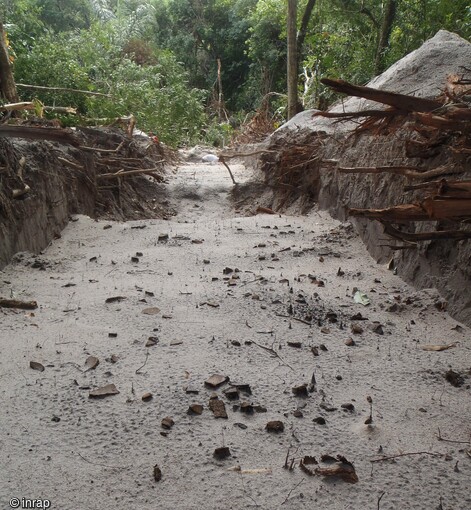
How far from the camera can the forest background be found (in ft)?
26.2

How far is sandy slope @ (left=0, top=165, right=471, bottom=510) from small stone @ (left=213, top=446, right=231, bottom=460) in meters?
0.02

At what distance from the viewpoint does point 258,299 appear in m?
2.76

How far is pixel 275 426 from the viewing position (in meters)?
1.58

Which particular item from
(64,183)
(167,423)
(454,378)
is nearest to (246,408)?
(167,423)

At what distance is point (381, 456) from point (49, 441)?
1.02 metres

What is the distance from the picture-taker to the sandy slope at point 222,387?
1332 mm

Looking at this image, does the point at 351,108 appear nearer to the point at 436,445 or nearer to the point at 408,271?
the point at 408,271

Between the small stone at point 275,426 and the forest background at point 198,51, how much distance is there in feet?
16.8

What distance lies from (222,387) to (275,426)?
1.06ft

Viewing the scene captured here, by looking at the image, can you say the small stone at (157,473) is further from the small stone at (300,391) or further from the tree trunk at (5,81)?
the tree trunk at (5,81)

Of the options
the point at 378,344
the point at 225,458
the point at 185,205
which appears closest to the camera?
the point at 225,458

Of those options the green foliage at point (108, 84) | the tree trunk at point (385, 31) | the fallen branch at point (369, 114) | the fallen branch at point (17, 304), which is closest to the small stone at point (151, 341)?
the fallen branch at point (17, 304)

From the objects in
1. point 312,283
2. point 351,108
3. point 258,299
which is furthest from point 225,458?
point 351,108

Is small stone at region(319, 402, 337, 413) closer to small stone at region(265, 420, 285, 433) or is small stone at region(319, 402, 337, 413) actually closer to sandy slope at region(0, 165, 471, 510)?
sandy slope at region(0, 165, 471, 510)
